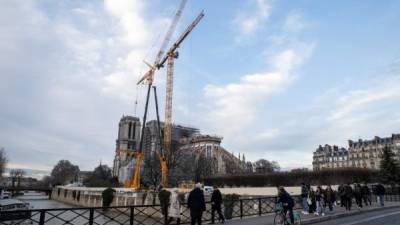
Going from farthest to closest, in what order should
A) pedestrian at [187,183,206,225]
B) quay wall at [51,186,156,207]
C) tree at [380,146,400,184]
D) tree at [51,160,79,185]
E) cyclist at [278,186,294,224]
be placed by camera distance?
tree at [51,160,79,185] → quay wall at [51,186,156,207] → tree at [380,146,400,184] → cyclist at [278,186,294,224] → pedestrian at [187,183,206,225]

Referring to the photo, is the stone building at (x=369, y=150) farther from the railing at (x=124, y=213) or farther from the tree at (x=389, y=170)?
the railing at (x=124, y=213)

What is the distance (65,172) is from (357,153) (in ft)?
432

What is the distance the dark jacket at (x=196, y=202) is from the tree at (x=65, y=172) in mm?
158354

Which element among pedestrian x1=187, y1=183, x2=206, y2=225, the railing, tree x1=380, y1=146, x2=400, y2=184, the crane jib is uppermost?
the crane jib

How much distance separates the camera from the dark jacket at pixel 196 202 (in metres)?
12.2

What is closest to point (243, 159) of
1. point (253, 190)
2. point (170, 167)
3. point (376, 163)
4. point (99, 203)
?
point (376, 163)

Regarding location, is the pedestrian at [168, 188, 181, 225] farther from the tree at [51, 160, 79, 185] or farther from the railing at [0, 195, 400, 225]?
the tree at [51, 160, 79, 185]

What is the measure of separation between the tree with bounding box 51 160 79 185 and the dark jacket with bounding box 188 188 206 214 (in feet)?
520

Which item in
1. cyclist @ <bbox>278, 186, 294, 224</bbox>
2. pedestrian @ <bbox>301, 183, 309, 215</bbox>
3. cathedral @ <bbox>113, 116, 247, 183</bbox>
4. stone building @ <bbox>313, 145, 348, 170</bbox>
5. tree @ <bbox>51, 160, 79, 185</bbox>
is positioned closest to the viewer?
cyclist @ <bbox>278, 186, 294, 224</bbox>

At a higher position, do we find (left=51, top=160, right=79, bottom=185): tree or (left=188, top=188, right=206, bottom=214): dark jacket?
(left=51, top=160, right=79, bottom=185): tree

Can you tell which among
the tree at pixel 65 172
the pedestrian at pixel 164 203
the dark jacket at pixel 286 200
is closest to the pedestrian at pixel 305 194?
the dark jacket at pixel 286 200

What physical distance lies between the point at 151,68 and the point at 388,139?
295 feet

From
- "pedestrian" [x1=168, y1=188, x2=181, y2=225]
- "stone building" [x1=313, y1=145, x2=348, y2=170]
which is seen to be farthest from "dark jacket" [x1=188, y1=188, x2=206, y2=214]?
"stone building" [x1=313, y1=145, x2=348, y2=170]

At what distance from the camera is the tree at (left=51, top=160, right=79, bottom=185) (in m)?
159
